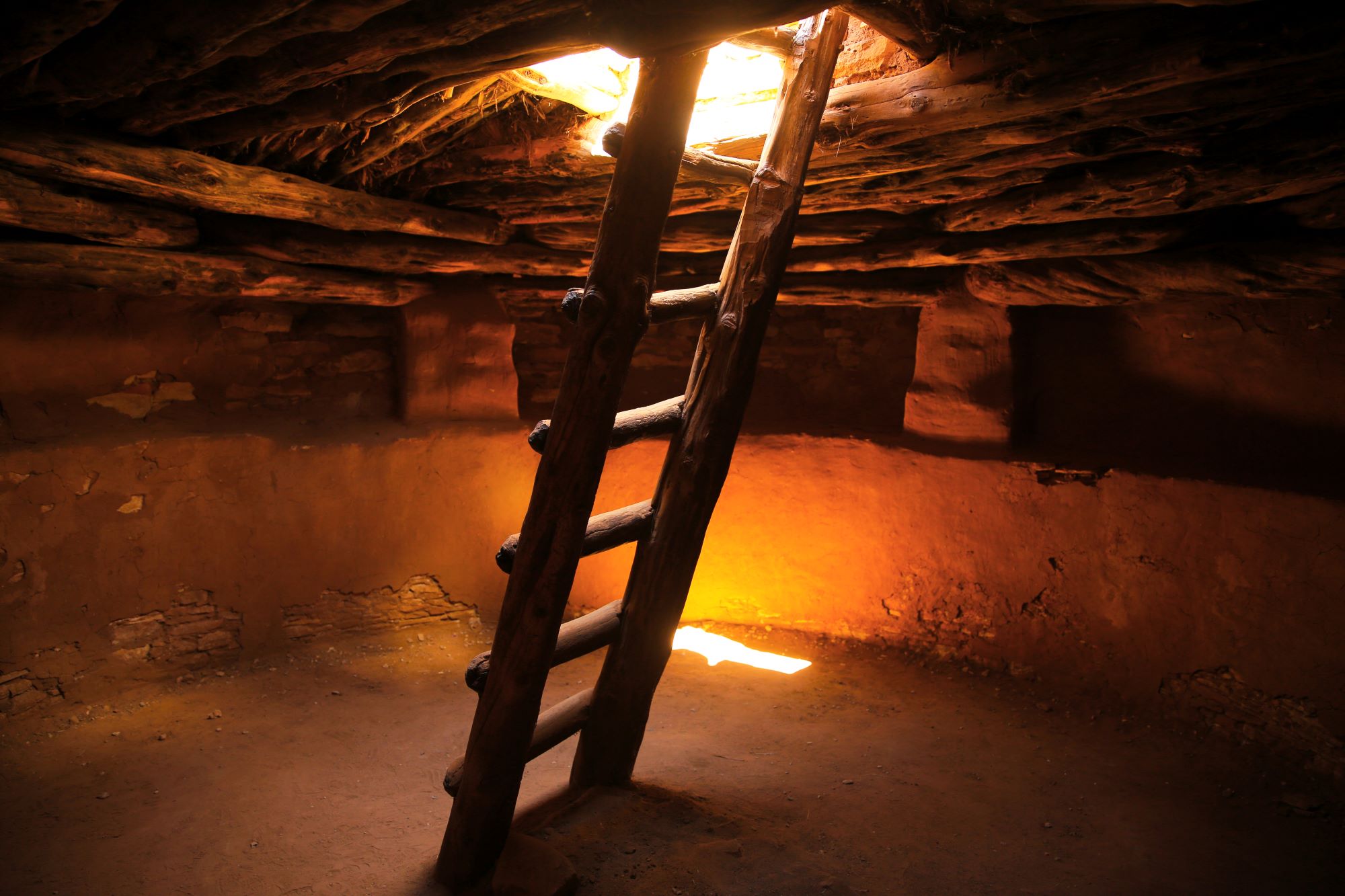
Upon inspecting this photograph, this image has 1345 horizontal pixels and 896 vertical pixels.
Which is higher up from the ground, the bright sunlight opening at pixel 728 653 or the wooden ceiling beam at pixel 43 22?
the wooden ceiling beam at pixel 43 22

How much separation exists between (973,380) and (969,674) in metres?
1.48

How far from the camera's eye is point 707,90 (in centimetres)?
304

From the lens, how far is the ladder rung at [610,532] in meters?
2.29

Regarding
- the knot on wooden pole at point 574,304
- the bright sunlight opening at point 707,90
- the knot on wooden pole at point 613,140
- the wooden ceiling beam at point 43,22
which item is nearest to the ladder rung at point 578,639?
the knot on wooden pole at point 574,304

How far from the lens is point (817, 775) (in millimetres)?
3273

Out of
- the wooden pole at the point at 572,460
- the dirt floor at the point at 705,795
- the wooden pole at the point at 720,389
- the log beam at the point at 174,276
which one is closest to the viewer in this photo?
the wooden pole at the point at 572,460

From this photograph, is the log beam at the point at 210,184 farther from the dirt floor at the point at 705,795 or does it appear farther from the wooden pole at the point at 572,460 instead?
the dirt floor at the point at 705,795

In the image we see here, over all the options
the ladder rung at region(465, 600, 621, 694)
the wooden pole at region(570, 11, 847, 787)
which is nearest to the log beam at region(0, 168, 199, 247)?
the ladder rung at region(465, 600, 621, 694)

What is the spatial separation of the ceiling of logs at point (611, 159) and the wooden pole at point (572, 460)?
255mm

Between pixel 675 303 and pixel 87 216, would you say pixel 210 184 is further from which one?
pixel 675 303

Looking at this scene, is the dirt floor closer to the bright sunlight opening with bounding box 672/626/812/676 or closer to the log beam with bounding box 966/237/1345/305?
the bright sunlight opening with bounding box 672/626/812/676

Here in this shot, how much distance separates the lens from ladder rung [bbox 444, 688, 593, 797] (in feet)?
7.86

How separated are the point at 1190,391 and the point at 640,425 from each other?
2.89 m

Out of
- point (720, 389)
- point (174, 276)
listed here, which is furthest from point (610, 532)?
point (174, 276)
